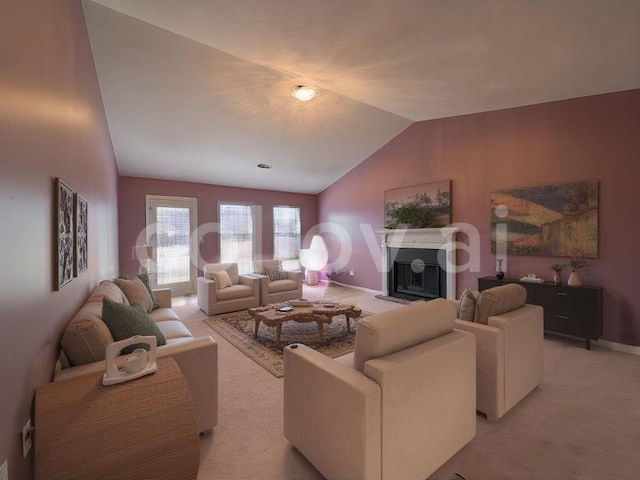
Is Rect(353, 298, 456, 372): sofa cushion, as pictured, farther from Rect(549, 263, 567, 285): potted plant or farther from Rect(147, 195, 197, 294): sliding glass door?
Rect(147, 195, 197, 294): sliding glass door

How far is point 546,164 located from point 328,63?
3.26 m

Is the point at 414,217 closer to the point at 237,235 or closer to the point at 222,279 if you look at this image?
the point at 222,279

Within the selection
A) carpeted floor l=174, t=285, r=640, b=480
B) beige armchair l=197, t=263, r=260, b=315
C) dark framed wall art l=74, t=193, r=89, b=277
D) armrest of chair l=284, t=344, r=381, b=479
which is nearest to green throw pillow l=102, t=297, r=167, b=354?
dark framed wall art l=74, t=193, r=89, b=277

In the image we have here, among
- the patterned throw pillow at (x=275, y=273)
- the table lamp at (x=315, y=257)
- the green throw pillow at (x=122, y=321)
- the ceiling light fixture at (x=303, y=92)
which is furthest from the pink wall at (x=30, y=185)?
the table lamp at (x=315, y=257)

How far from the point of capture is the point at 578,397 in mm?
2518

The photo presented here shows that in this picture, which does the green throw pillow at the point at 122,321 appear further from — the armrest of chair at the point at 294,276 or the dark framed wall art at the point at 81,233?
the armrest of chair at the point at 294,276

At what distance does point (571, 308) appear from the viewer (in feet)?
11.9

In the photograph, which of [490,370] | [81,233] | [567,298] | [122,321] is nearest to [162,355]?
[122,321]

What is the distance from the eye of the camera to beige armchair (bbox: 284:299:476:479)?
1.42 metres

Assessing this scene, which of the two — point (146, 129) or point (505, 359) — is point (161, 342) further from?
point (146, 129)

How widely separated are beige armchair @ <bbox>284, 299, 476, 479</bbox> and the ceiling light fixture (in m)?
3.25

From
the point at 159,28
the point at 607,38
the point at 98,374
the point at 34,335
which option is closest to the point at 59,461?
the point at 98,374

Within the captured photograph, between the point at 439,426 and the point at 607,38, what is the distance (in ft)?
11.0

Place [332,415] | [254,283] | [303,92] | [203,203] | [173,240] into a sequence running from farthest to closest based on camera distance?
[203,203] → [173,240] → [254,283] → [303,92] → [332,415]
